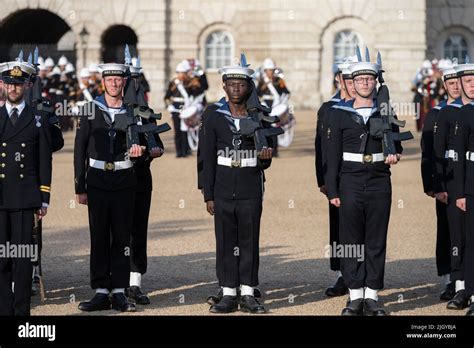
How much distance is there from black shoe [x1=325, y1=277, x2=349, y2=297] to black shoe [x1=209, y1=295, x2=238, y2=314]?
978mm

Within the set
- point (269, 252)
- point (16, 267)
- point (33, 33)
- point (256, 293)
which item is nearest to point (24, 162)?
point (16, 267)

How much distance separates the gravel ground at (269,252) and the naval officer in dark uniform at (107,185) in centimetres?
33

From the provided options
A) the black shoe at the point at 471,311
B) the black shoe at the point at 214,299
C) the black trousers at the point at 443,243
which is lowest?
the black shoe at the point at 471,311

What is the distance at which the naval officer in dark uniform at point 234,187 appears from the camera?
10188 millimetres

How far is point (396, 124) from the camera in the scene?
10055 millimetres

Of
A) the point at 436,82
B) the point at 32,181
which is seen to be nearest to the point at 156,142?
the point at 32,181

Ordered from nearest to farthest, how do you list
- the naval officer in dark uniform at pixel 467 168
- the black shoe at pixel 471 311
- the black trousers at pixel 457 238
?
the black shoe at pixel 471 311 → the naval officer in dark uniform at pixel 467 168 → the black trousers at pixel 457 238

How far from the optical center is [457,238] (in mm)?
10633

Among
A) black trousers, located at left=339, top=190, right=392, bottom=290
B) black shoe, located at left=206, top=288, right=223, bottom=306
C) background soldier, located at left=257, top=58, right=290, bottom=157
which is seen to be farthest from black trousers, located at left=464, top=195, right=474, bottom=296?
background soldier, located at left=257, top=58, right=290, bottom=157

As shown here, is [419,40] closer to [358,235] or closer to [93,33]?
[93,33]

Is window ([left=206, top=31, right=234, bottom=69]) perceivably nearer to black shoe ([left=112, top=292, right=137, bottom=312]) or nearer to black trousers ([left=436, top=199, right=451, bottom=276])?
black trousers ([left=436, top=199, right=451, bottom=276])

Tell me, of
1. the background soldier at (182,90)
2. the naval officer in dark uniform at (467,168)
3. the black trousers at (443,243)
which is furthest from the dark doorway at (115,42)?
the naval officer in dark uniform at (467,168)

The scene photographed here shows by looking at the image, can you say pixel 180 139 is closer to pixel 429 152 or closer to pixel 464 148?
pixel 429 152

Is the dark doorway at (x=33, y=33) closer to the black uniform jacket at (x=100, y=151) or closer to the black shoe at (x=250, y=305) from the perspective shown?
the black uniform jacket at (x=100, y=151)
